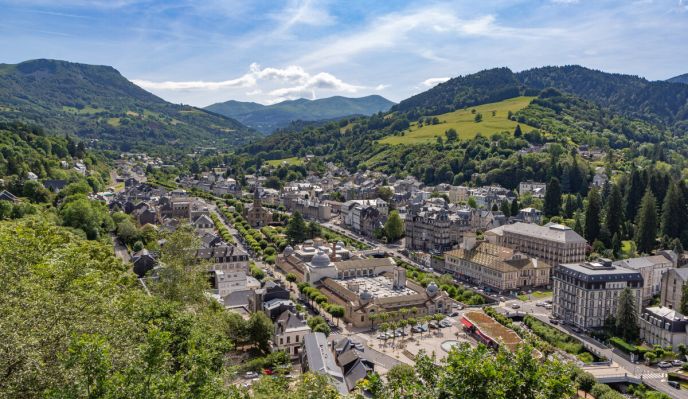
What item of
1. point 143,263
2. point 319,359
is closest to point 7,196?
point 143,263

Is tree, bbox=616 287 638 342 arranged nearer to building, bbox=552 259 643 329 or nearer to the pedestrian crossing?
building, bbox=552 259 643 329

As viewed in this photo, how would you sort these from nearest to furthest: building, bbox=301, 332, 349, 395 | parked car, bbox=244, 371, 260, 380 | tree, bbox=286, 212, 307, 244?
building, bbox=301, 332, 349, 395, parked car, bbox=244, 371, 260, 380, tree, bbox=286, 212, 307, 244

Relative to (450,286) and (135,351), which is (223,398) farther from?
(450,286)

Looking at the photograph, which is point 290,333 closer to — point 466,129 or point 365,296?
point 365,296

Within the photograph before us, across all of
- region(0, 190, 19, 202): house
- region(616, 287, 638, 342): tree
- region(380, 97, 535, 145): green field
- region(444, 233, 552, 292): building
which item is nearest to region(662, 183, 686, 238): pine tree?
region(444, 233, 552, 292): building

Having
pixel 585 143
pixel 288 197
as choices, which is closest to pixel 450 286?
pixel 288 197

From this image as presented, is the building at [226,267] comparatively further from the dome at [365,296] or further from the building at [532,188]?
the building at [532,188]
